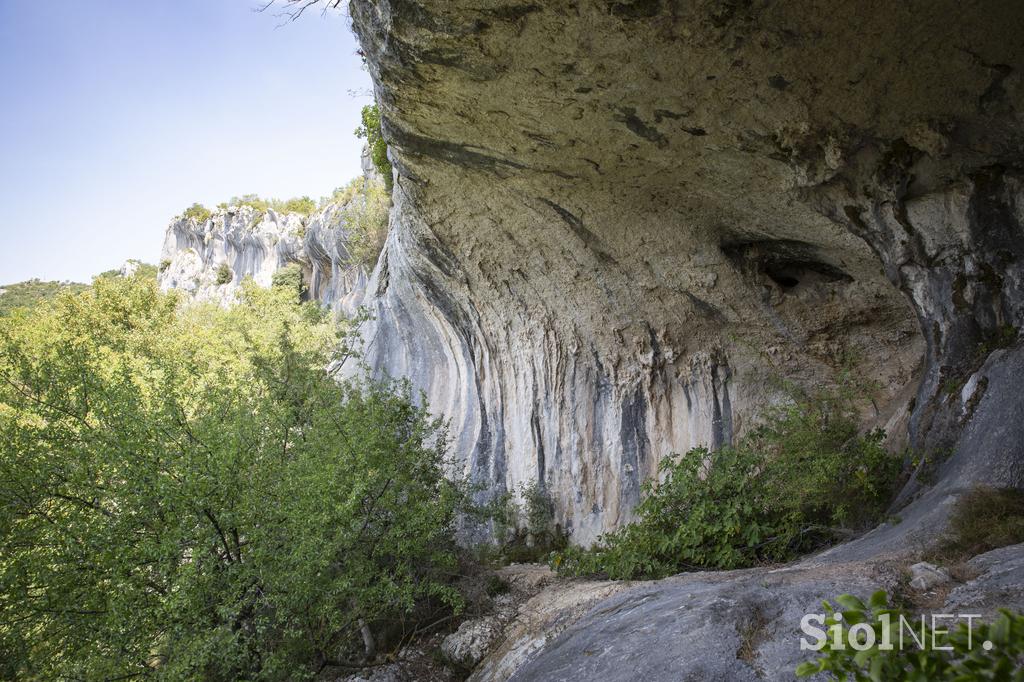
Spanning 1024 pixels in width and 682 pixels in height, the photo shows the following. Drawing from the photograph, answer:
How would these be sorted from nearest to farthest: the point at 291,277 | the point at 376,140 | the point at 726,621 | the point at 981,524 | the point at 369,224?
the point at 726,621
the point at 981,524
the point at 376,140
the point at 369,224
the point at 291,277

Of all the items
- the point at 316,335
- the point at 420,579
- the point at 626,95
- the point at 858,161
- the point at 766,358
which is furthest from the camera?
the point at 316,335

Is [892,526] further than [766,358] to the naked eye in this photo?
No

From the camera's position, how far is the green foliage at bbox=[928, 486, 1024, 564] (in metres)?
3.82

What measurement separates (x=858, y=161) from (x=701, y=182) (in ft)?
5.02

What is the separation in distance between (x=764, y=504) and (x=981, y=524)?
2274 millimetres

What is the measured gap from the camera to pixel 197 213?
155 ft

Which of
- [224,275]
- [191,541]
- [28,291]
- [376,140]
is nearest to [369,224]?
[376,140]

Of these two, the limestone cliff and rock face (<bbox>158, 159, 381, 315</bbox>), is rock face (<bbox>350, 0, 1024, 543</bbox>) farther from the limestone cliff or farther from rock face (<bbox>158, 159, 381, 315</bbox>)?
rock face (<bbox>158, 159, 381, 315</bbox>)

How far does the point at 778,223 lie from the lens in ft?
24.0

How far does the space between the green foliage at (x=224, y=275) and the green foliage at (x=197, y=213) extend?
5304 millimetres

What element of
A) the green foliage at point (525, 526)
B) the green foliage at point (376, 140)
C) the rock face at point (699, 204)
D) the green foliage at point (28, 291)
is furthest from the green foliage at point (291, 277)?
the green foliage at point (28, 291)

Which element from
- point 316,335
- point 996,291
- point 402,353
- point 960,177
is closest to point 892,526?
point 996,291

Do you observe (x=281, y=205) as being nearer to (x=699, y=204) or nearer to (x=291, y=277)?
(x=291, y=277)

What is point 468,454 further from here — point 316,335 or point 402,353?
point 316,335
